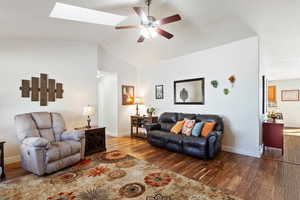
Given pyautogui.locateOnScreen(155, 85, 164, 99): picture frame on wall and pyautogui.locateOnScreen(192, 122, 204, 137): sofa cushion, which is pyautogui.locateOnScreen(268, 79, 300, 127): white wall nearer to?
pyautogui.locateOnScreen(155, 85, 164, 99): picture frame on wall

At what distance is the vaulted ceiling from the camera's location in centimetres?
258

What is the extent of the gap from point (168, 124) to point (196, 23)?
2.78 metres

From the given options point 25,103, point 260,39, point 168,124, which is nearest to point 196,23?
point 260,39

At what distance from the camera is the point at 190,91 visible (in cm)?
471

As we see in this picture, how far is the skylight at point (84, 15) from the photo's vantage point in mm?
2855

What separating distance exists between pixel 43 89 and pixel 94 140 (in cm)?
174

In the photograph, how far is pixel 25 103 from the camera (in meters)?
3.45

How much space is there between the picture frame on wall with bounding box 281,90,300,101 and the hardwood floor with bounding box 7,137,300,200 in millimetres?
5595

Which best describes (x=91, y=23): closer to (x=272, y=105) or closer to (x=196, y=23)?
(x=196, y=23)

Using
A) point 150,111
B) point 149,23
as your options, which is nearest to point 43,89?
point 149,23

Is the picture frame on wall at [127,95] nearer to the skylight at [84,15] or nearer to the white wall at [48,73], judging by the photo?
the white wall at [48,73]

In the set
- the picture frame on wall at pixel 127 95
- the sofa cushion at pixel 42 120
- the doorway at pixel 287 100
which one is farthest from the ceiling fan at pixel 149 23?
the doorway at pixel 287 100

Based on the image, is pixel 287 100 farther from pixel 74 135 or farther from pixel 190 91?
pixel 74 135

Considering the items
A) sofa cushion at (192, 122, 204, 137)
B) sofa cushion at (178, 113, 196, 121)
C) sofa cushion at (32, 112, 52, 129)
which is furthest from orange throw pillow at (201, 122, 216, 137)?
sofa cushion at (32, 112, 52, 129)
